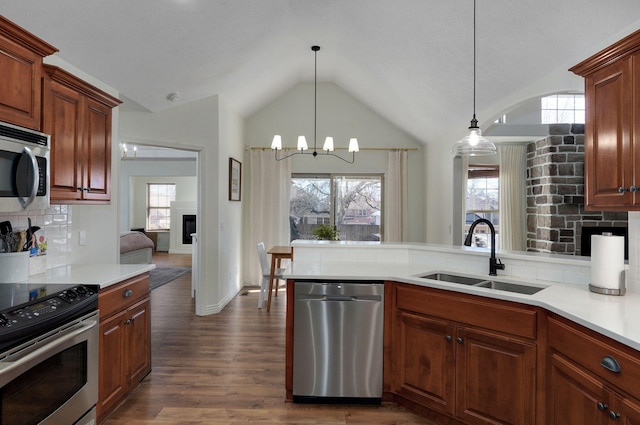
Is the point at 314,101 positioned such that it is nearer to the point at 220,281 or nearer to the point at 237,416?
the point at 220,281

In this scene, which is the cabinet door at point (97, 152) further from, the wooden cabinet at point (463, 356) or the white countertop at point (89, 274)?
the wooden cabinet at point (463, 356)

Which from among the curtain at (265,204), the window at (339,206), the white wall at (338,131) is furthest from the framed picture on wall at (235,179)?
the window at (339,206)

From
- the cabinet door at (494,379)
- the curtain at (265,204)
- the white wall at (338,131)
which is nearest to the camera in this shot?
the cabinet door at (494,379)

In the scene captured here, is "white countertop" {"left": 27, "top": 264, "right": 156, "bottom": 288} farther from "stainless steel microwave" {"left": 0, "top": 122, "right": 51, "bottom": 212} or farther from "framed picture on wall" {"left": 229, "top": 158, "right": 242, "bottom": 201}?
"framed picture on wall" {"left": 229, "top": 158, "right": 242, "bottom": 201}

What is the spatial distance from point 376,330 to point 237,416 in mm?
1043

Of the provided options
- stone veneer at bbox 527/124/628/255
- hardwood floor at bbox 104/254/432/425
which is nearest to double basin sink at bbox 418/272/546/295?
hardwood floor at bbox 104/254/432/425

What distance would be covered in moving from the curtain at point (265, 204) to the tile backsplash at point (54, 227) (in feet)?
11.4

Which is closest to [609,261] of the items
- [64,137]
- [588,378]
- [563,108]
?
[588,378]

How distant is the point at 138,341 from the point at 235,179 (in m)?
3.18

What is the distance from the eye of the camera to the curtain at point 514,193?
210 inches

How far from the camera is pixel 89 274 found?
2.49m

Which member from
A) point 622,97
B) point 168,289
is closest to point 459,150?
point 622,97

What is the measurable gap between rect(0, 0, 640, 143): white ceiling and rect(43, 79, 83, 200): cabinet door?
47cm

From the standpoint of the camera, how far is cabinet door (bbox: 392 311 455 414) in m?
2.22
